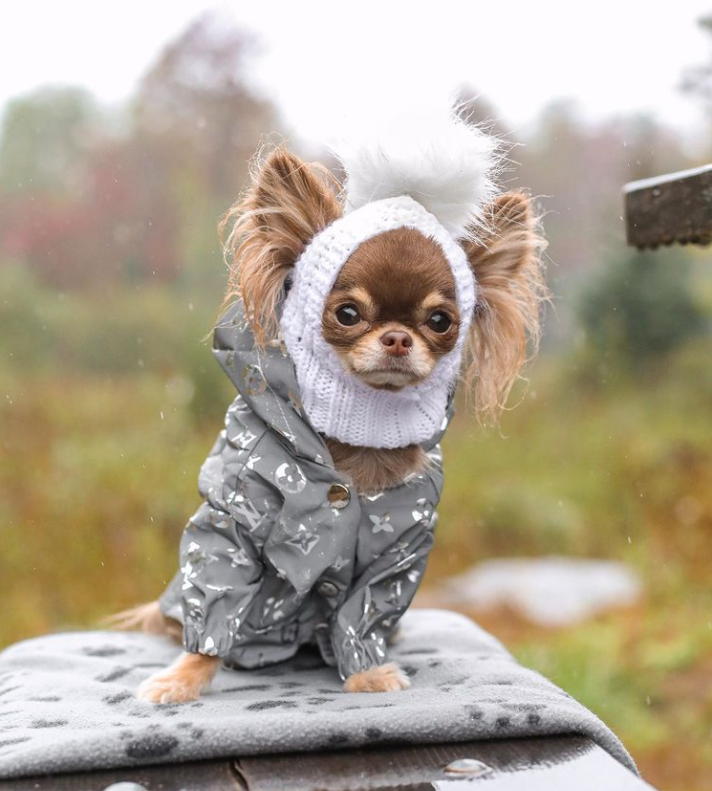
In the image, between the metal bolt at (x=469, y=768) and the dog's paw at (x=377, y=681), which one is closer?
the metal bolt at (x=469, y=768)

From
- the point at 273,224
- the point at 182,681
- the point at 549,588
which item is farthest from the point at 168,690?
the point at 549,588

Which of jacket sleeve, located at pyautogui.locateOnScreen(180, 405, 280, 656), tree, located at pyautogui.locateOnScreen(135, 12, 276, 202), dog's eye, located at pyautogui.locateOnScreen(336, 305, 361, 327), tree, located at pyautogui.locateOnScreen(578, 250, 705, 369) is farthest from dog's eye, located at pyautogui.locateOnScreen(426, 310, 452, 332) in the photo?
tree, located at pyautogui.locateOnScreen(578, 250, 705, 369)

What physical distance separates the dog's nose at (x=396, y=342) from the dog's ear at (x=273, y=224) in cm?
28

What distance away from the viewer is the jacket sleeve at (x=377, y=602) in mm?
1844

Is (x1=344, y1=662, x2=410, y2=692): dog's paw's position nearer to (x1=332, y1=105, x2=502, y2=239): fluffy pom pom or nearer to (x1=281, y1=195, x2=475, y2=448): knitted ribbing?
(x1=281, y1=195, x2=475, y2=448): knitted ribbing

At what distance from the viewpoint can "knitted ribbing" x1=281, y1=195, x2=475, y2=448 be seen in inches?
69.1

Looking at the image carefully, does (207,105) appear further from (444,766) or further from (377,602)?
(444,766)

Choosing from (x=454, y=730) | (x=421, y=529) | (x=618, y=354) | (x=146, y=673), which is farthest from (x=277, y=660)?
(x=618, y=354)

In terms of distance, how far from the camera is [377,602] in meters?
1.89

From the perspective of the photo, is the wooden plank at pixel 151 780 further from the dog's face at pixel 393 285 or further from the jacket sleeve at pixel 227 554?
the dog's face at pixel 393 285

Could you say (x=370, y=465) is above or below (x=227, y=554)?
above

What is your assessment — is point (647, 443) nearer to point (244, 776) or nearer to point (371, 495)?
point (371, 495)

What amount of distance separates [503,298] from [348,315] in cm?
→ 35

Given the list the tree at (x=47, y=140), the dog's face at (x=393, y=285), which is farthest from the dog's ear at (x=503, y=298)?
A: the tree at (x=47, y=140)
